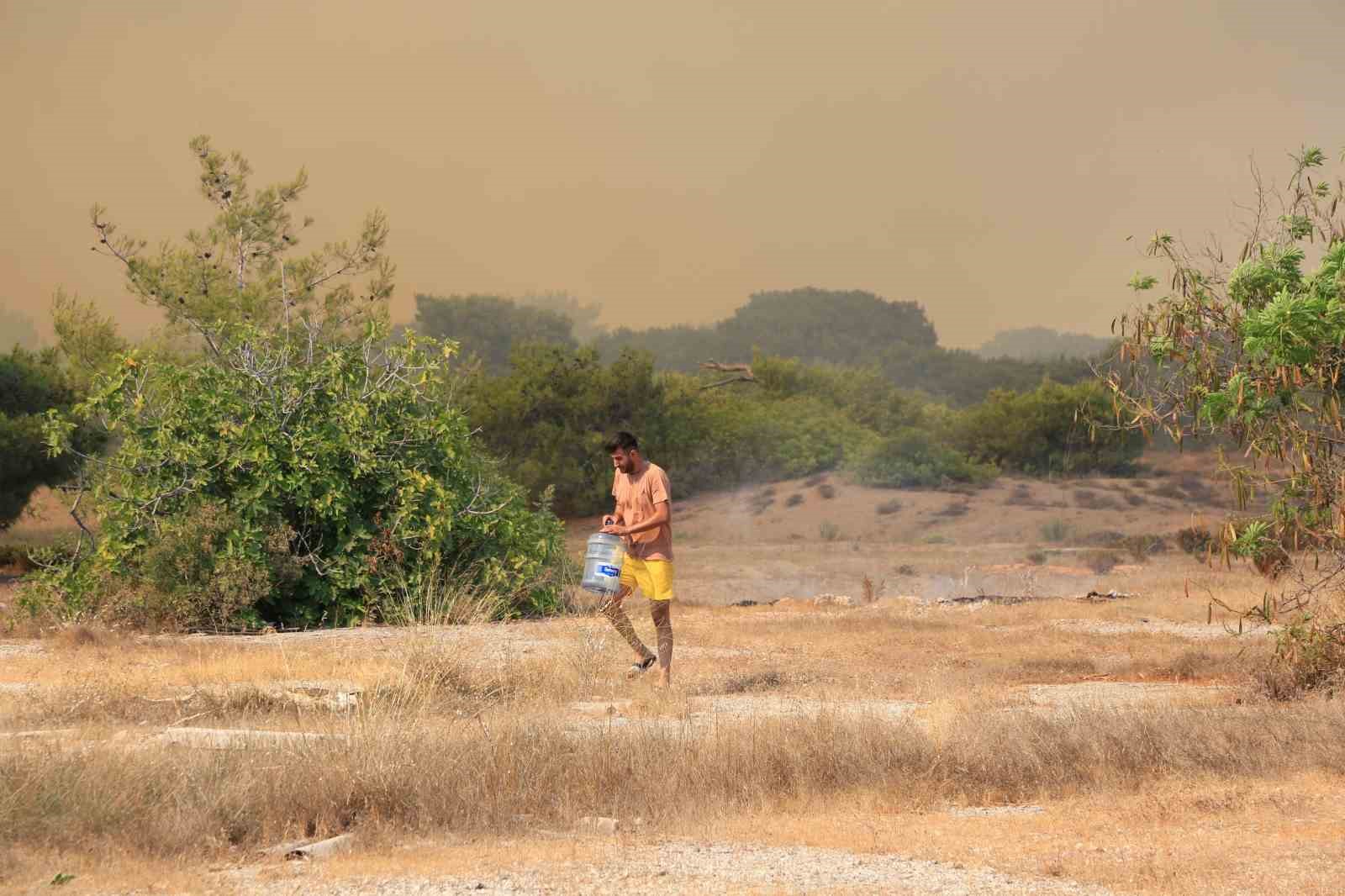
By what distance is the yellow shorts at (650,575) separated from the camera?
441 inches

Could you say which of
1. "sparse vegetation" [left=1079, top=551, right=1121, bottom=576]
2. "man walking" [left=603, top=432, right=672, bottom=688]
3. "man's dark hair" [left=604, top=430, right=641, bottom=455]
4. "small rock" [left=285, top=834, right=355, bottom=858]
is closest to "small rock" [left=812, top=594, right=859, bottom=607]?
"sparse vegetation" [left=1079, top=551, right=1121, bottom=576]

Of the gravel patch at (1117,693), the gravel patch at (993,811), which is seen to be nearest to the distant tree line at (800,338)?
the gravel patch at (1117,693)

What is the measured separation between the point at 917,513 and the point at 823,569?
11369 mm

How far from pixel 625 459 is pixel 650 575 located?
0.97 m

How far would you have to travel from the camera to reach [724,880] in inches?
238

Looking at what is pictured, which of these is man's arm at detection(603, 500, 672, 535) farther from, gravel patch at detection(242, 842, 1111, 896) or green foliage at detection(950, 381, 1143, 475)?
green foliage at detection(950, 381, 1143, 475)

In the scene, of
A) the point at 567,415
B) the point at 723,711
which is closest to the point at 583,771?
the point at 723,711

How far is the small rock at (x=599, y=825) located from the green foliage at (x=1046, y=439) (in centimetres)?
4372

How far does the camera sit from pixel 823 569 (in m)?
31.0

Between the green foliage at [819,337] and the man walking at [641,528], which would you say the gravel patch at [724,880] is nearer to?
the man walking at [641,528]

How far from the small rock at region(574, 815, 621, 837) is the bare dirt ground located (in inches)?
0.9

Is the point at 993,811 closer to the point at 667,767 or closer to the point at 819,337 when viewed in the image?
the point at 667,767

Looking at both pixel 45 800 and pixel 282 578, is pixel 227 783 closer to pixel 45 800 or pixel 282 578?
pixel 45 800

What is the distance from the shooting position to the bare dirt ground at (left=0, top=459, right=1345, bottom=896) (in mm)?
6219
